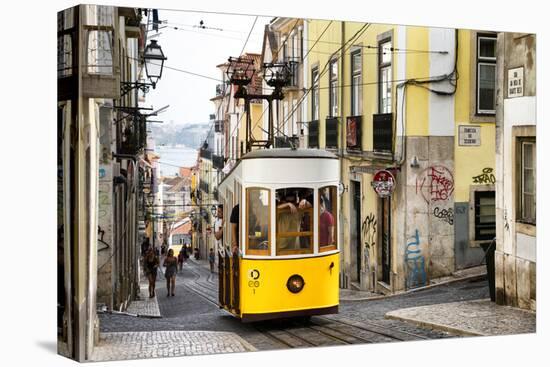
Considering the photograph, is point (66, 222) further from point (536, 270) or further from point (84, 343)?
point (536, 270)

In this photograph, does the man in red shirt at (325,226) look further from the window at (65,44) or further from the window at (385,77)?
the window at (65,44)

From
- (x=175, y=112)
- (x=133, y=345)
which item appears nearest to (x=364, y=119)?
(x=175, y=112)

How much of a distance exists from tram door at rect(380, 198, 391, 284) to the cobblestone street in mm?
359

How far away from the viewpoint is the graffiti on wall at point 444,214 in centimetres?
946

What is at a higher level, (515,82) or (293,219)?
(515,82)

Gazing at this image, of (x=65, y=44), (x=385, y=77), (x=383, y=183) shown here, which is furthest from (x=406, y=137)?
(x=65, y=44)

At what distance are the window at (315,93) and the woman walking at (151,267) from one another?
2.09 metres

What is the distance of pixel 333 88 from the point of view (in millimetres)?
9109

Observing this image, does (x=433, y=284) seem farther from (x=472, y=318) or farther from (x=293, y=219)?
(x=293, y=219)

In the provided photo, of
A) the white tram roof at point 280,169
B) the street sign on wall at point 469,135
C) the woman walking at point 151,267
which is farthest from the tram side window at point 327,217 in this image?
the street sign on wall at point 469,135

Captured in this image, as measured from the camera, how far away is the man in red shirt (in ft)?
28.0

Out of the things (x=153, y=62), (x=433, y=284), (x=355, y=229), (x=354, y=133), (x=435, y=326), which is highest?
(x=153, y=62)

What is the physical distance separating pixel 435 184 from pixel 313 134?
1528 mm

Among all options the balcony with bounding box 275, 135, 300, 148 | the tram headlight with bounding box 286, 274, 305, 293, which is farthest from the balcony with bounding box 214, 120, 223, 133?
the tram headlight with bounding box 286, 274, 305, 293
